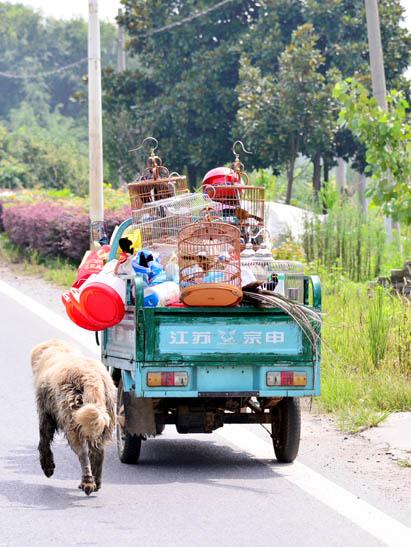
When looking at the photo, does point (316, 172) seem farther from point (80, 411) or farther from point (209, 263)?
point (80, 411)

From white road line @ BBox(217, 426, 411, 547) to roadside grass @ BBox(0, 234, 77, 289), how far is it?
466 inches

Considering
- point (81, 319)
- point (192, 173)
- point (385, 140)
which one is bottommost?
point (81, 319)

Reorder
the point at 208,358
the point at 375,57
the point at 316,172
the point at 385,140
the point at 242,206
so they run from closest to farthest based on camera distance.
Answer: the point at 208,358 → the point at 242,206 → the point at 385,140 → the point at 375,57 → the point at 316,172

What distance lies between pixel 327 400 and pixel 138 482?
315cm

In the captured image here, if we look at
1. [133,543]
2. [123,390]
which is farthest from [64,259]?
[133,543]

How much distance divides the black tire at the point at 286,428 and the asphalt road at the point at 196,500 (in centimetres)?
11

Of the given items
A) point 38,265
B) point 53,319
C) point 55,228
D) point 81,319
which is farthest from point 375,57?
point 81,319

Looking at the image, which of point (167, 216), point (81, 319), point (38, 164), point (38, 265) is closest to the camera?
point (81, 319)

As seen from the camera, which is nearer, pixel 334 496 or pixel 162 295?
pixel 334 496

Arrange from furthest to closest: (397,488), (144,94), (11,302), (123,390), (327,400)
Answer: (144,94)
(11,302)
(327,400)
(123,390)
(397,488)

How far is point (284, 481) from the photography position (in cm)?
773

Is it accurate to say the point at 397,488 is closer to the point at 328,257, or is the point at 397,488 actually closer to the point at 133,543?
the point at 133,543

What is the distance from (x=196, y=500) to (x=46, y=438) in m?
1.19

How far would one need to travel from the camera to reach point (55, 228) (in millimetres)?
23016
